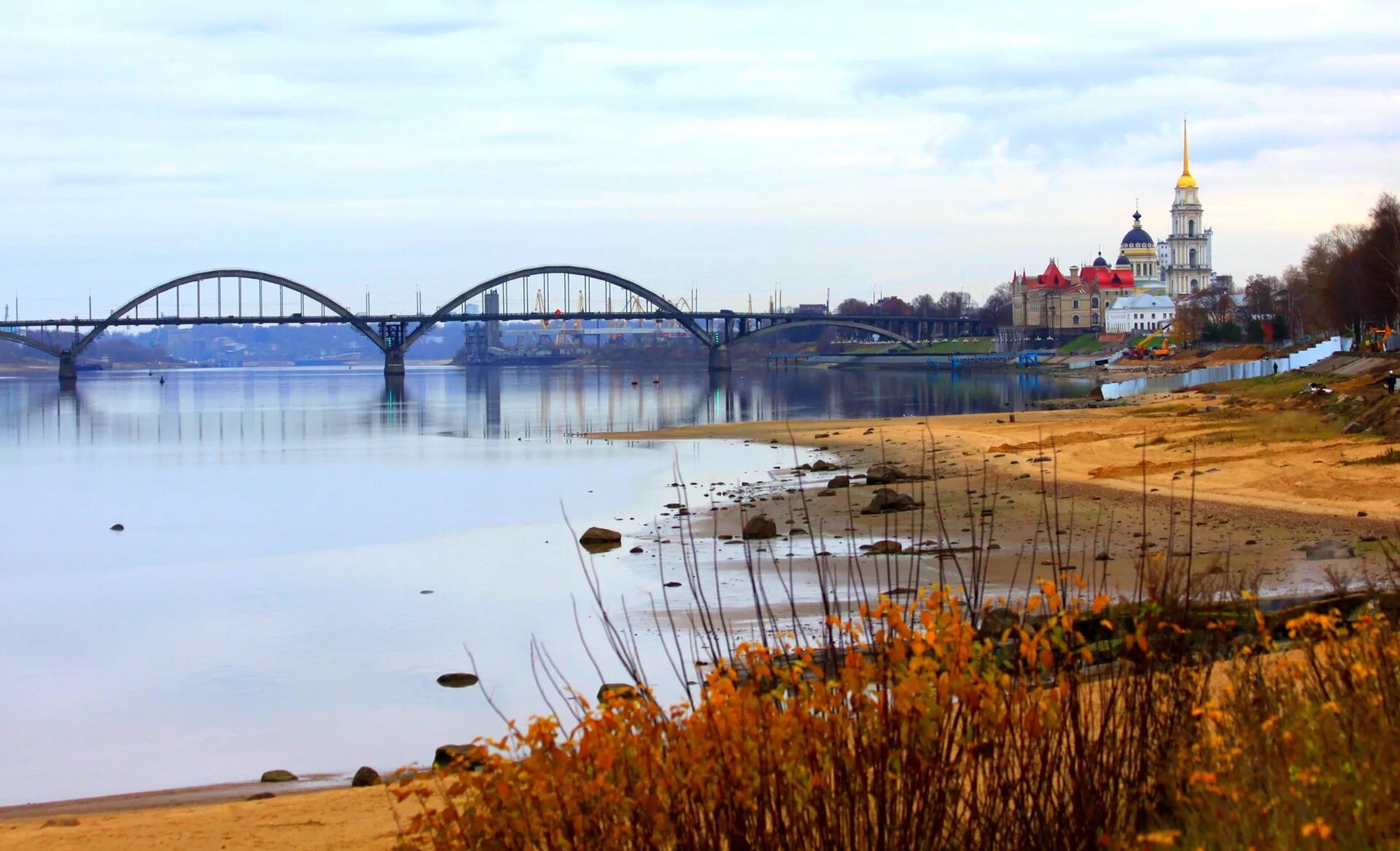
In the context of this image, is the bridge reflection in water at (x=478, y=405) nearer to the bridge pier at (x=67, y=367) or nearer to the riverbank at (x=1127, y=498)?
the bridge pier at (x=67, y=367)

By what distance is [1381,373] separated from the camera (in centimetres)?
4072

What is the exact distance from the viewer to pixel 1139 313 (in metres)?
171

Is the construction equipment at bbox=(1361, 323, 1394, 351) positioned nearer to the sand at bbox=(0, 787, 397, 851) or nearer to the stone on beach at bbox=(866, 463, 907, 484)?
the stone on beach at bbox=(866, 463, 907, 484)

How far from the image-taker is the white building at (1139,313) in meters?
170

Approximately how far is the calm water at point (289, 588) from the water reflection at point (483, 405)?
416cm

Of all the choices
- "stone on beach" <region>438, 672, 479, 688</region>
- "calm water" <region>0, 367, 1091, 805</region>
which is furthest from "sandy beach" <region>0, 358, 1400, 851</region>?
"stone on beach" <region>438, 672, 479, 688</region>

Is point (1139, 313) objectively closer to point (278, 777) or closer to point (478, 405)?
point (478, 405)

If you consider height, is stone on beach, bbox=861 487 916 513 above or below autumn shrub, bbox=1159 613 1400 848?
below

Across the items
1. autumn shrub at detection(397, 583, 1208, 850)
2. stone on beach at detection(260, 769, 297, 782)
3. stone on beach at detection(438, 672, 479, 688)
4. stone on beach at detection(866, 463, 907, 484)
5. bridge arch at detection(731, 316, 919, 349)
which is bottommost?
stone on beach at detection(260, 769, 297, 782)

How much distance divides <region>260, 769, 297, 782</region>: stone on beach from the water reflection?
1633 inches

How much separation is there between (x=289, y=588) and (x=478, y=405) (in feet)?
210

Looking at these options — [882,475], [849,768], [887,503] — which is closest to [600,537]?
[887,503]

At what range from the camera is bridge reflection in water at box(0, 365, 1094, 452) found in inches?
2325

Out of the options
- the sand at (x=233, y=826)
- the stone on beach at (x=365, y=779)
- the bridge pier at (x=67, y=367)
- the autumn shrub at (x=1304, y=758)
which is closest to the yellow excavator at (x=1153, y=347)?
the bridge pier at (x=67, y=367)
